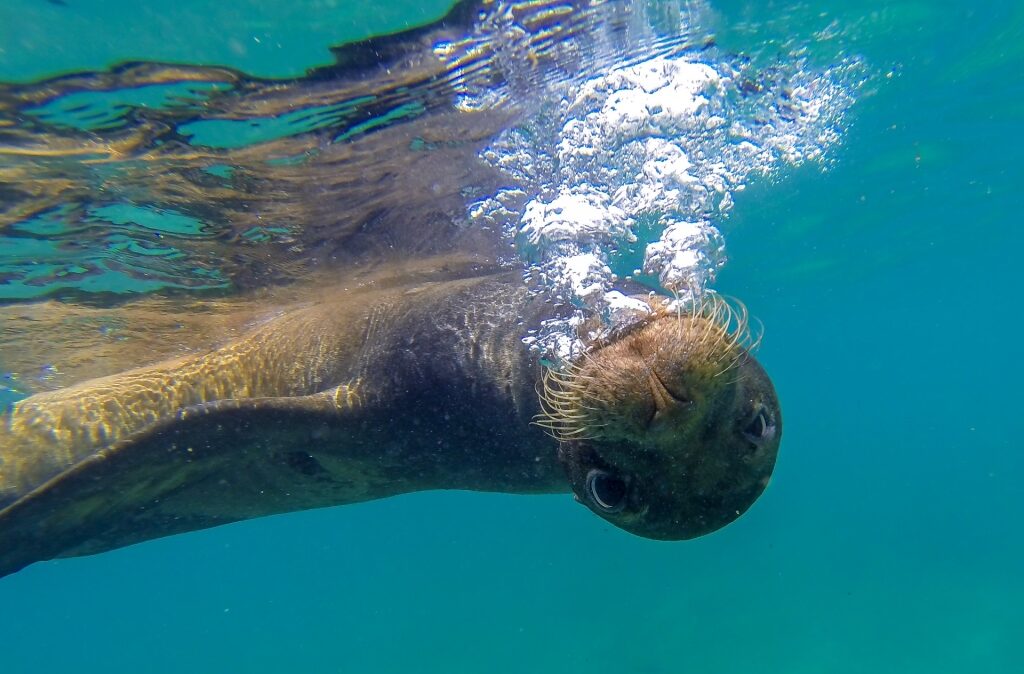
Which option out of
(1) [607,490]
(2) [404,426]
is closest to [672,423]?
(1) [607,490]

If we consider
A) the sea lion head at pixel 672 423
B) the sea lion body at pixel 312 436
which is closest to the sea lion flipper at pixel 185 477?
the sea lion body at pixel 312 436

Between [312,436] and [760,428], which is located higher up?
[312,436]

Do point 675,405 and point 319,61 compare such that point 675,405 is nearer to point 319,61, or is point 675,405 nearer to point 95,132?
point 319,61

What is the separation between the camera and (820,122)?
11.4m

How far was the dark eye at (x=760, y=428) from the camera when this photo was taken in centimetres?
316

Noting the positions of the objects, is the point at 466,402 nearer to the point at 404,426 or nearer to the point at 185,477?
the point at 404,426

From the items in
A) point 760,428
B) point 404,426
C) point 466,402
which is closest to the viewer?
point 760,428

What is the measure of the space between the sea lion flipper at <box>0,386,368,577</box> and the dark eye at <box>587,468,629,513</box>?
2213 mm

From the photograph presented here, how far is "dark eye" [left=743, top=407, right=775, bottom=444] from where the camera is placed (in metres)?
3.16

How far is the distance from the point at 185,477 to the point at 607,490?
3263 millimetres

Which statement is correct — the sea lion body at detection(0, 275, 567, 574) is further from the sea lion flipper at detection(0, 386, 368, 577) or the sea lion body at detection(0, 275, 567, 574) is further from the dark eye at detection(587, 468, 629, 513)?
the dark eye at detection(587, 468, 629, 513)

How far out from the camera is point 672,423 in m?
2.80

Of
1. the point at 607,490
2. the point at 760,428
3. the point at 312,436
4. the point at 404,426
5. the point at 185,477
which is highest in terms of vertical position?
the point at 404,426

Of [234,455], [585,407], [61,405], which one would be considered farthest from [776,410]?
[61,405]
